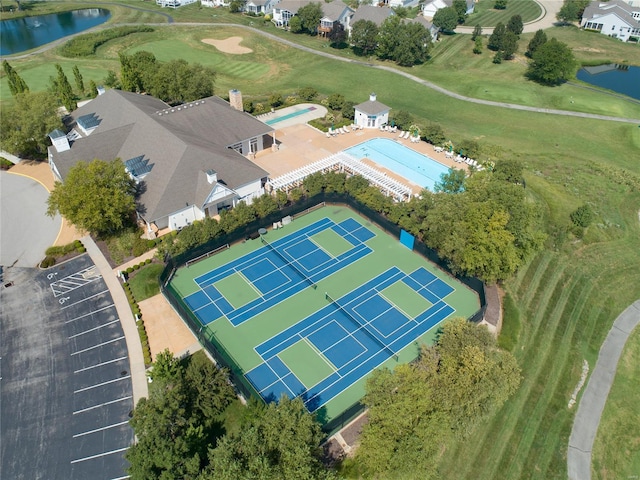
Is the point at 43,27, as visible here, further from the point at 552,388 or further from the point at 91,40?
the point at 552,388

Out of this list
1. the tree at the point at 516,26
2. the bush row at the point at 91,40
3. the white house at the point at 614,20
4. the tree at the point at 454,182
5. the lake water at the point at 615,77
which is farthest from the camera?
the white house at the point at 614,20

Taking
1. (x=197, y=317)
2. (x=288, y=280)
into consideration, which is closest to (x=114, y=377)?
(x=197, y=317)

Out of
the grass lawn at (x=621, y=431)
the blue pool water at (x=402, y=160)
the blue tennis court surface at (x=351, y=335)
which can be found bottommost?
the grass lawn at (x=621, y=431)

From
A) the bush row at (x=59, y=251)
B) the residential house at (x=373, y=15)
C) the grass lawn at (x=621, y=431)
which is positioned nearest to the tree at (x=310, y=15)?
the residential house at (x=373, y=15)

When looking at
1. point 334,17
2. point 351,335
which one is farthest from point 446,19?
point 351,335

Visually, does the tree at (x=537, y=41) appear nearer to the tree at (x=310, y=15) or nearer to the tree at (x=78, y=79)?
the tree at (x=310, y=15)

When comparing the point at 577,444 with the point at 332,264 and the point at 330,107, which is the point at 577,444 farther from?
the point at 330,107

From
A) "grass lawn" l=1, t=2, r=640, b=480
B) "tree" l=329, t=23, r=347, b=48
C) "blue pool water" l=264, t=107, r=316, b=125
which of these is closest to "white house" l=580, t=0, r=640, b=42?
"grass lawn" l=1, t=2, r=640, b=480

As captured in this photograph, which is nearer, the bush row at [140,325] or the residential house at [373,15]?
the bush row at [140,325]
